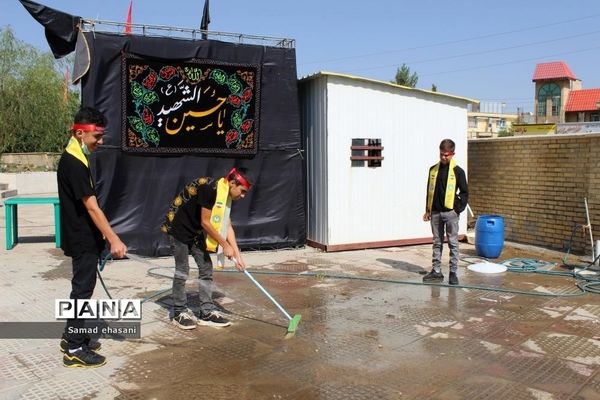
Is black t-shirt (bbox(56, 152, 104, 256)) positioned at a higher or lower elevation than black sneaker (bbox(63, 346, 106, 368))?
higher

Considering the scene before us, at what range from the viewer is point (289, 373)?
423 cm

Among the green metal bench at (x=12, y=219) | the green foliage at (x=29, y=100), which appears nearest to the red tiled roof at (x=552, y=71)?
the green foliage at (x=29, y=100)

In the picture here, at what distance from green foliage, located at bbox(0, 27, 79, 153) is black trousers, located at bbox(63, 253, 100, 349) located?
2604 cm

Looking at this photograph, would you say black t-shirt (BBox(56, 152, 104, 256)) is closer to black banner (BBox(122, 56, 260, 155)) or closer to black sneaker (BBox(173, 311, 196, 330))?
black sneaker (BBox(173, 311, 196, 330))

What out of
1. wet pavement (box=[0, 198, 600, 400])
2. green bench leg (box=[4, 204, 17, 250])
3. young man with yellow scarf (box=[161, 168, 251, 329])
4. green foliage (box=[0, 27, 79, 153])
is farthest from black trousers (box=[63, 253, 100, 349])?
green foliage (box=[0, 27, 79, 153])

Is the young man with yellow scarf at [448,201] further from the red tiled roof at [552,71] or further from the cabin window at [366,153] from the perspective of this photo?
the red tiled roof at [552,71]

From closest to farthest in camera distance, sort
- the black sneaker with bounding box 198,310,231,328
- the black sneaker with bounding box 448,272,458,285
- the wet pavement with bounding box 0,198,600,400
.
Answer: the wet pavement with bounding box 0,198,600,400 < the black sneaker with bounding box 198,310,231,328 < the black sneaker with bounding box 448,272,458,285

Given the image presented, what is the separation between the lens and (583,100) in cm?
4572

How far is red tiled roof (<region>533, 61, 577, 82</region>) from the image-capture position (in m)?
47.4

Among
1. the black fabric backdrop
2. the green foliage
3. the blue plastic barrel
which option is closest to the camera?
the black fabric backdrop

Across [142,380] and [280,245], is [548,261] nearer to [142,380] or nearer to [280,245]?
[280,245]

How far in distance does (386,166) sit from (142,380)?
6.64m

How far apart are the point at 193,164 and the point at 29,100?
2243 centimetres

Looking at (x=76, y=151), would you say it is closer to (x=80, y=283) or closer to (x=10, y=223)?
(x=80, y=283)
